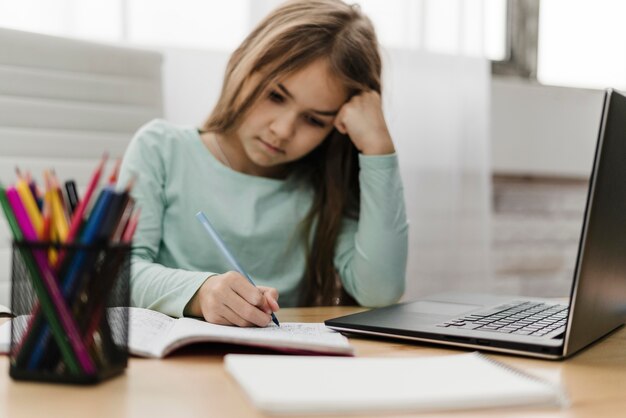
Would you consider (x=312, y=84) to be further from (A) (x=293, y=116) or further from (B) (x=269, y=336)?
(B) (x=269, y=336)

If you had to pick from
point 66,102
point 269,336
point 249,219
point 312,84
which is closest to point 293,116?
point 312,84

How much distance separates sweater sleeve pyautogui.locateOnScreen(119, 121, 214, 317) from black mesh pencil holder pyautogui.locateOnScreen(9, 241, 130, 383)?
307 mm

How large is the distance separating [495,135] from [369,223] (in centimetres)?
99

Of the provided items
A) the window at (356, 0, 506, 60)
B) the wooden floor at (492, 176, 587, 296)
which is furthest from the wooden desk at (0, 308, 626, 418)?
the wooden floor at (492, 176, 587, 296)

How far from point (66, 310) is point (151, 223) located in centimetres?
64

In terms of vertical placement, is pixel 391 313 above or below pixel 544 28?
below

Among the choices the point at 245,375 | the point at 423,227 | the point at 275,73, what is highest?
the point at 275,73

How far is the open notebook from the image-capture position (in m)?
0.60

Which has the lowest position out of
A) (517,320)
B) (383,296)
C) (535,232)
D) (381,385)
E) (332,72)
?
(535,232)

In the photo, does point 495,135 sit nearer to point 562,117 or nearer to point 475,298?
point 562,117

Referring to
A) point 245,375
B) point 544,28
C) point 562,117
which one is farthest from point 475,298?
point 544,28

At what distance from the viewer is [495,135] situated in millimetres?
2039

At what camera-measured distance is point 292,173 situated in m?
1.30

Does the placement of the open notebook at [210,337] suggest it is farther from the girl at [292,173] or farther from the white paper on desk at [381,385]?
the girl at [292,173]
